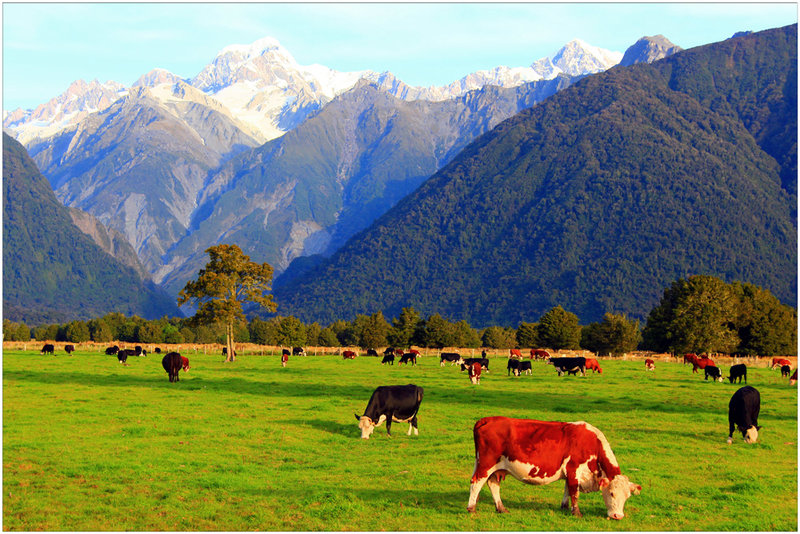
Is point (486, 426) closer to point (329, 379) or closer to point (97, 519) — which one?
point (97, 519)

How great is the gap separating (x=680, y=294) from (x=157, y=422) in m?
84.1

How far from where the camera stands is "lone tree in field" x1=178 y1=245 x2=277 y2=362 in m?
76.6

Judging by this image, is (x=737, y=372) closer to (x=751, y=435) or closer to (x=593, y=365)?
(x=593, y=365)

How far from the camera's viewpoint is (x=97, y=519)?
17.2 meters

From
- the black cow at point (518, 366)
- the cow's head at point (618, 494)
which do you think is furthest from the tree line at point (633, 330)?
the cow's head at point (618, 494)

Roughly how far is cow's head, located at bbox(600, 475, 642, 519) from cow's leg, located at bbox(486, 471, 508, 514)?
8.14 ft

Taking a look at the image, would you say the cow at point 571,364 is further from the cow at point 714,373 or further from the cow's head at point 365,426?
the cow's head at point 365,426

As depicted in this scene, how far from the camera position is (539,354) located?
282ft

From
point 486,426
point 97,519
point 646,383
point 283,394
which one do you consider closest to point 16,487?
point 97,519

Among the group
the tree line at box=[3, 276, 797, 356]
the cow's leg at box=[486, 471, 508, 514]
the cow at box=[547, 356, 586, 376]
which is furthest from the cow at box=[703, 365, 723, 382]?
the cow's leg at box=[486, 471, 508, 514]

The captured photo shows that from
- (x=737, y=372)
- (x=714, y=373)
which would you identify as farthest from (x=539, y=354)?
(x=737, y=372)

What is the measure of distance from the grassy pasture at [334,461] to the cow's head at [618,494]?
1.04ft

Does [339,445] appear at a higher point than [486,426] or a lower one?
lower

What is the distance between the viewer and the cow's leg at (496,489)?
57.1ft
